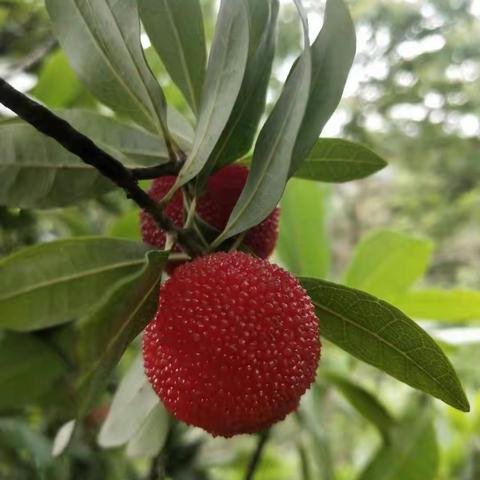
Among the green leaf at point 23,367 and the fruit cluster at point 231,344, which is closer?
the fruit cluster at point 231,344

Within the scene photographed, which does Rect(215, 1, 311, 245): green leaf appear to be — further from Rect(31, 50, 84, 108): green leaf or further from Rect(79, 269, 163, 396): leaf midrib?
Rect(31, 50, 84, 108): green leaf

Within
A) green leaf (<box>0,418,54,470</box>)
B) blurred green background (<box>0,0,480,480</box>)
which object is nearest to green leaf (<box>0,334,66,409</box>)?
blurred green background (<box>0,0,480,480</box>)

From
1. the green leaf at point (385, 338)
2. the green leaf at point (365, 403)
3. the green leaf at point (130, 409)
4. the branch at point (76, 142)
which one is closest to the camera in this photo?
the branch at point (76, 142)

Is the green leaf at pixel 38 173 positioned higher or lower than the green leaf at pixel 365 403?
higher

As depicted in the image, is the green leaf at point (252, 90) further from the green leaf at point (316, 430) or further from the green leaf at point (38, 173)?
the green leaf at point (316, 430)

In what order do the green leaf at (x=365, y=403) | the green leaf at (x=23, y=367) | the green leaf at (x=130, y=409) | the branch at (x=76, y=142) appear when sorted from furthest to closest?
the green leaf at (x=365, y=403), the green leaf at (x=23, y=367), the green leaf at (x=130, y=409), the branch at (x=76, y=142)

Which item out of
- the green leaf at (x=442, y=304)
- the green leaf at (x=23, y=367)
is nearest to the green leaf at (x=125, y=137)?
the green leaf at (x=23, y=367)

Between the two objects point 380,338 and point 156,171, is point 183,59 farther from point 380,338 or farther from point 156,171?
point 380,338

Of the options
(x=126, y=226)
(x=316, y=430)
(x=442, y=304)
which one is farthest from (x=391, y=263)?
(x=126, y=226)
